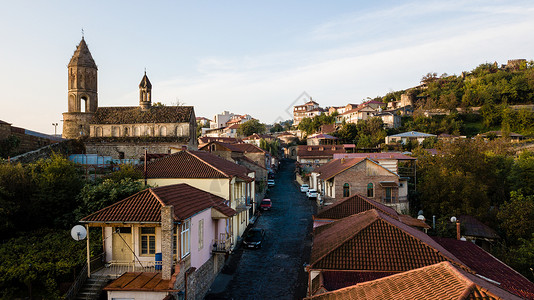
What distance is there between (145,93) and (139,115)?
2830 mm

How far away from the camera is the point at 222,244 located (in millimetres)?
16500

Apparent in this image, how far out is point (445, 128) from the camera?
6712 centimetres

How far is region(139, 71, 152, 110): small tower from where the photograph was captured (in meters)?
39.8

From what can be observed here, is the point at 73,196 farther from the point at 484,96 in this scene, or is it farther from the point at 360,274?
the point at 484,96

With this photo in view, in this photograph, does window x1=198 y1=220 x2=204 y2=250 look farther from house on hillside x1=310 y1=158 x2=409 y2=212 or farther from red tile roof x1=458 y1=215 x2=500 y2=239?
red tile roof x1=458 y1=215 x2=500 y2=239

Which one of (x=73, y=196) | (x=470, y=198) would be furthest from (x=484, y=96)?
(x=73, y=196)

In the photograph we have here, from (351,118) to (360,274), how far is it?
69.1 m

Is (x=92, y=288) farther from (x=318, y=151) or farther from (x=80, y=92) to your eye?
(x=318, y=151)

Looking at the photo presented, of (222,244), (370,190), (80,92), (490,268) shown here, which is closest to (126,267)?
(222,244)

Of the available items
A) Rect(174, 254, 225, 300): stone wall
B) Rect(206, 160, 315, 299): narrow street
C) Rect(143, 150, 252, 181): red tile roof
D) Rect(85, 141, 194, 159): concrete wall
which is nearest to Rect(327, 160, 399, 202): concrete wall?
Rect(206, 160, 315, 299): narrow street

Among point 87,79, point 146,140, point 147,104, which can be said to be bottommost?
point 146,140

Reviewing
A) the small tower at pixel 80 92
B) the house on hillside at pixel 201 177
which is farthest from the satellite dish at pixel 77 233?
the small tower at pixel 80 92

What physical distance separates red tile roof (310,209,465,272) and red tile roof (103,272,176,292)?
519cm

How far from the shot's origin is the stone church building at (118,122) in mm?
37812
